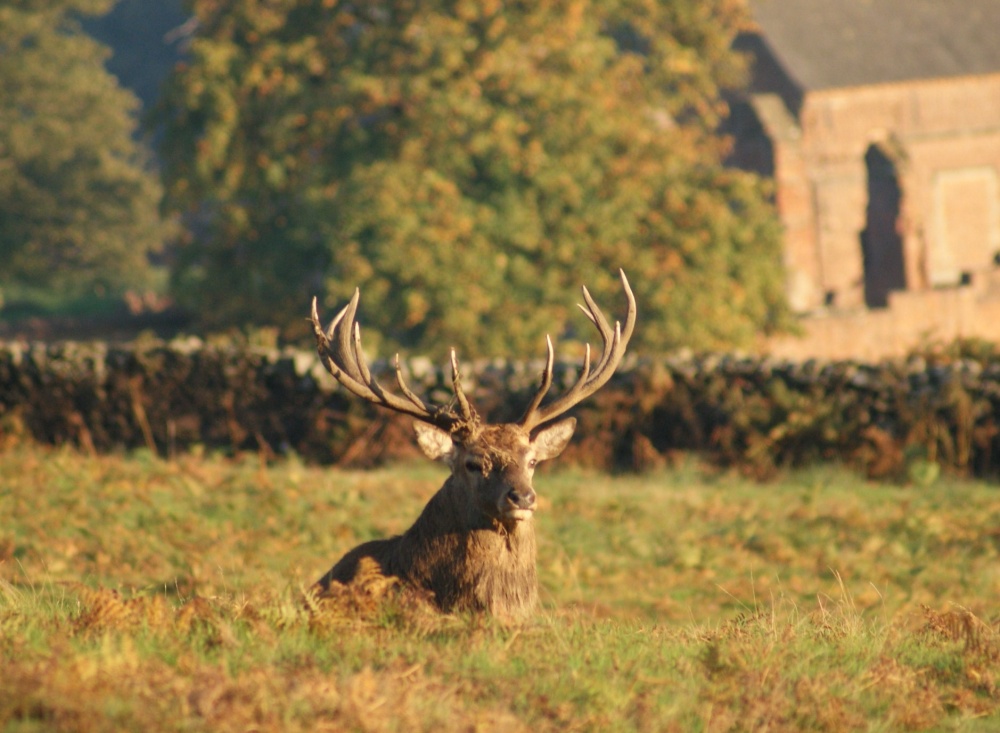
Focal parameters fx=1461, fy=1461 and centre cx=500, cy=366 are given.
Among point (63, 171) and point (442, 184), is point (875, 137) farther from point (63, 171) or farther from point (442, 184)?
point (442, 184)

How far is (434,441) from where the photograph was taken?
8195 millimetres

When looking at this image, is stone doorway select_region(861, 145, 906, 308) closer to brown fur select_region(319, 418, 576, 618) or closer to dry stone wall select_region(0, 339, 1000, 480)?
dry stone wall select_region(0, 339, 1000, 480)

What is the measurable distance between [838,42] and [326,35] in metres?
26.7

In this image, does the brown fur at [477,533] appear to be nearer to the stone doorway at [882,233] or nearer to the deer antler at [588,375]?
the deer antler at [588,375]

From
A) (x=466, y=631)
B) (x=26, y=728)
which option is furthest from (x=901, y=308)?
(x=26, y=728)

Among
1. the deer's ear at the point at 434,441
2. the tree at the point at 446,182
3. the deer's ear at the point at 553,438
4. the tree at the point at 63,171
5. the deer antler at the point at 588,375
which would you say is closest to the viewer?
the deer's ear at the point at 434,441

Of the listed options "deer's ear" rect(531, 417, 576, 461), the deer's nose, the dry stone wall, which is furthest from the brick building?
the deer's nose

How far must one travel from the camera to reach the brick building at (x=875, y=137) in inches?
1800

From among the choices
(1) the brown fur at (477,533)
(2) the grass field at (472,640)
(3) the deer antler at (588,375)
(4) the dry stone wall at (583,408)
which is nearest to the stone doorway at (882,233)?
(4) the dry stone wall at (583,408)

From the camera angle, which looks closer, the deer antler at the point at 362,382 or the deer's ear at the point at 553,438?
the deer antler at the point at 362,382

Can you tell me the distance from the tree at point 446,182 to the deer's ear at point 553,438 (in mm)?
16416

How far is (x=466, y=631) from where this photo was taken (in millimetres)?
7020

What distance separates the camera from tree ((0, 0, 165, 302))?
1769 inches

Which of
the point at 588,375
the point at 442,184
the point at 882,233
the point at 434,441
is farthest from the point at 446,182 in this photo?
the point at 882,233
